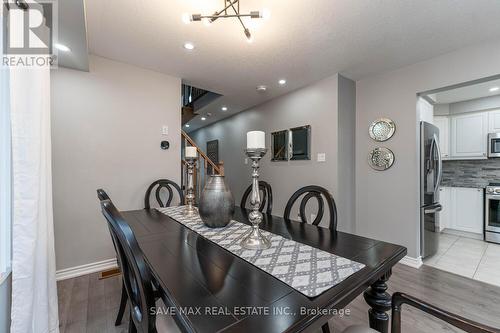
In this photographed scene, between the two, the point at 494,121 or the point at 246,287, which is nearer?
the point at 246,287

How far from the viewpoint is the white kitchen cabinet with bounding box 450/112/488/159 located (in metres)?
3.56

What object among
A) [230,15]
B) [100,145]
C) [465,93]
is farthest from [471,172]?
[100,145]

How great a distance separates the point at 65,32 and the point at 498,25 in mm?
3710

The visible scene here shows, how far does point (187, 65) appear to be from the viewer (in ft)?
8.96

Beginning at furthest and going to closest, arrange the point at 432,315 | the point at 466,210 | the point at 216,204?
the point at 466,210 → the point at 216,204 → the point at 432,315

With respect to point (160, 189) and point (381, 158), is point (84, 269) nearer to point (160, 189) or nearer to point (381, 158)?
point (160, 189)

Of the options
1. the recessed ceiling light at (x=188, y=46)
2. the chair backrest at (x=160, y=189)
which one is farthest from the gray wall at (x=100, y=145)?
the recessed ceiling light at (x=188, y=46)

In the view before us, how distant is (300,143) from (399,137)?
1.30 m

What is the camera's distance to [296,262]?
3.27 ft

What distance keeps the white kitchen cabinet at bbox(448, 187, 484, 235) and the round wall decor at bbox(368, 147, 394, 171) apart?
201 centimetres

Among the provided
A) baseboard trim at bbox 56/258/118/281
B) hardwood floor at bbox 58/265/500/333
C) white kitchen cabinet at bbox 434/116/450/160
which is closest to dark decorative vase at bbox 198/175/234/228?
hardwood floor at bbox 58/265/500/333

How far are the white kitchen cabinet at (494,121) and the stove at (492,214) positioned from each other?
869 millimetres

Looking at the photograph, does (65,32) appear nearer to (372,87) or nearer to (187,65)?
(187,65)

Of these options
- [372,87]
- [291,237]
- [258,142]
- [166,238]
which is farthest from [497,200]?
[166,238]
